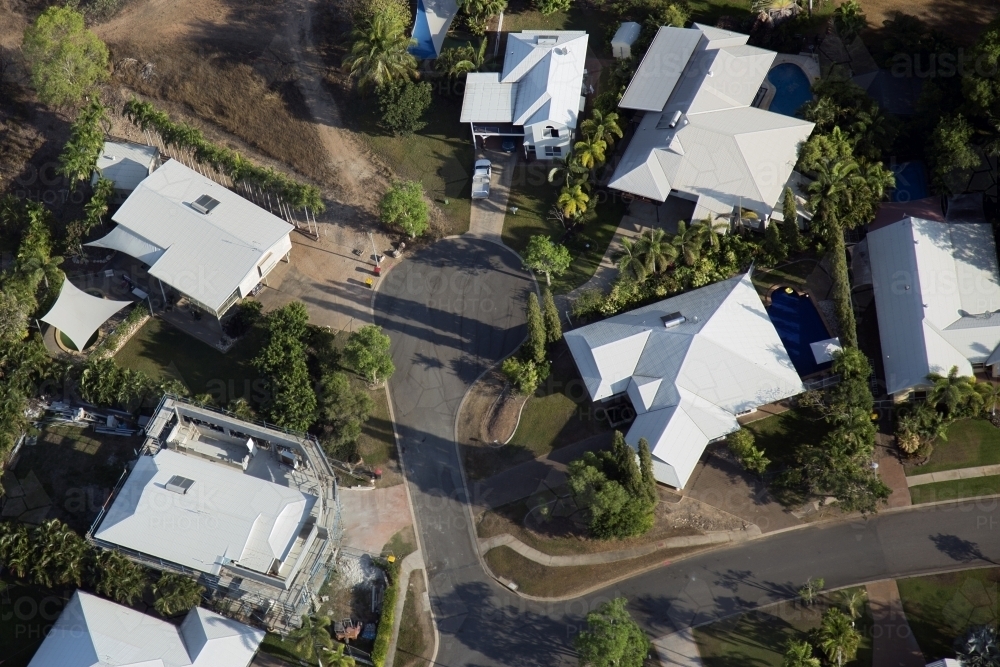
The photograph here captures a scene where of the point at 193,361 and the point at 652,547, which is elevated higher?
the point at 193,361

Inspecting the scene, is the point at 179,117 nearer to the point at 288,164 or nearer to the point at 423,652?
the point at 288,164

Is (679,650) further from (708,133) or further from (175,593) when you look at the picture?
(708,133)

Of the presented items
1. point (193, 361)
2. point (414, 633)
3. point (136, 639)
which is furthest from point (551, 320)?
point (136, 639)

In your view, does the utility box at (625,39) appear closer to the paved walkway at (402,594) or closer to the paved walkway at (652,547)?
the paved walkway at (652,547)

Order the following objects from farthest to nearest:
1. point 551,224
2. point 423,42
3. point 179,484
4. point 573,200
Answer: point 423,42 → point 551,224 → point 573,200 → point 179,484

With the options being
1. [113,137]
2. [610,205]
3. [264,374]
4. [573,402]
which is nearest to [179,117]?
[113,137]

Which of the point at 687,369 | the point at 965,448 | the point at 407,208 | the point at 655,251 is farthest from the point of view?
the point at 407,208

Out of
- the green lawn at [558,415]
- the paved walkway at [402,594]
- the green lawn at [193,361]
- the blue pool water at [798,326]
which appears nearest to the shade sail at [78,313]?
the green lawn at [193,361]
